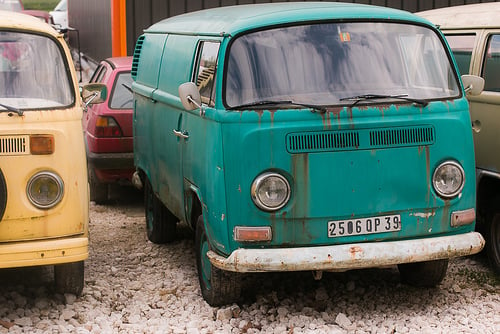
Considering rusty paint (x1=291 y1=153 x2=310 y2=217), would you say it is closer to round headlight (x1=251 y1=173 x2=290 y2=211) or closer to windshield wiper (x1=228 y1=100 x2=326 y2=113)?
round headlight (x1=251 y1=173 x2=290 y2=211)

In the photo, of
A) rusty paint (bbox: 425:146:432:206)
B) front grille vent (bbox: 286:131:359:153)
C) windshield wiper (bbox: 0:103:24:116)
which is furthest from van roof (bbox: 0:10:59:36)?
rusty paint (bbox: 425:146:432:206)

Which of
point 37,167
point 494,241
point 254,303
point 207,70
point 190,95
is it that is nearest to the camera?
point 37,167

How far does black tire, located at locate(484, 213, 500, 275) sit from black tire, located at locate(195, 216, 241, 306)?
2.17 metres

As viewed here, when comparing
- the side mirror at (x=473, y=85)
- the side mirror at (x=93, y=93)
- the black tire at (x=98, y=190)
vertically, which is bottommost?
the black tire at (x=98, y=190)

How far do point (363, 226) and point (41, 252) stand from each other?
2064 millimetres

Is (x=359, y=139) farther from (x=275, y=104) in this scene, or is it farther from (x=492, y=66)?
(x=492, y=66)

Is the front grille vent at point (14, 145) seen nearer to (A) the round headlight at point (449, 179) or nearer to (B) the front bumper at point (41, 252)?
(B) the front bumper at point (41, 252)

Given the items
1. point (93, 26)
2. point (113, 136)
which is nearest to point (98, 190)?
point (113, 136)

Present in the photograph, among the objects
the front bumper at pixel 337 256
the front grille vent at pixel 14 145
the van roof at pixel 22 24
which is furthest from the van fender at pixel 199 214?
the van roof at pixel 22 24

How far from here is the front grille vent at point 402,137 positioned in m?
5.81

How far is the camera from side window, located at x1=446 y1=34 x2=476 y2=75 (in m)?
7.28

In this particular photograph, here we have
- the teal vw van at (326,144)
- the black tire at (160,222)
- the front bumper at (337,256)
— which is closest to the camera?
the front bumper at (337,256)

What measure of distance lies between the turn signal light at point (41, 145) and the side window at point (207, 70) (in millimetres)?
1057

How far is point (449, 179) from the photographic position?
5.96m
